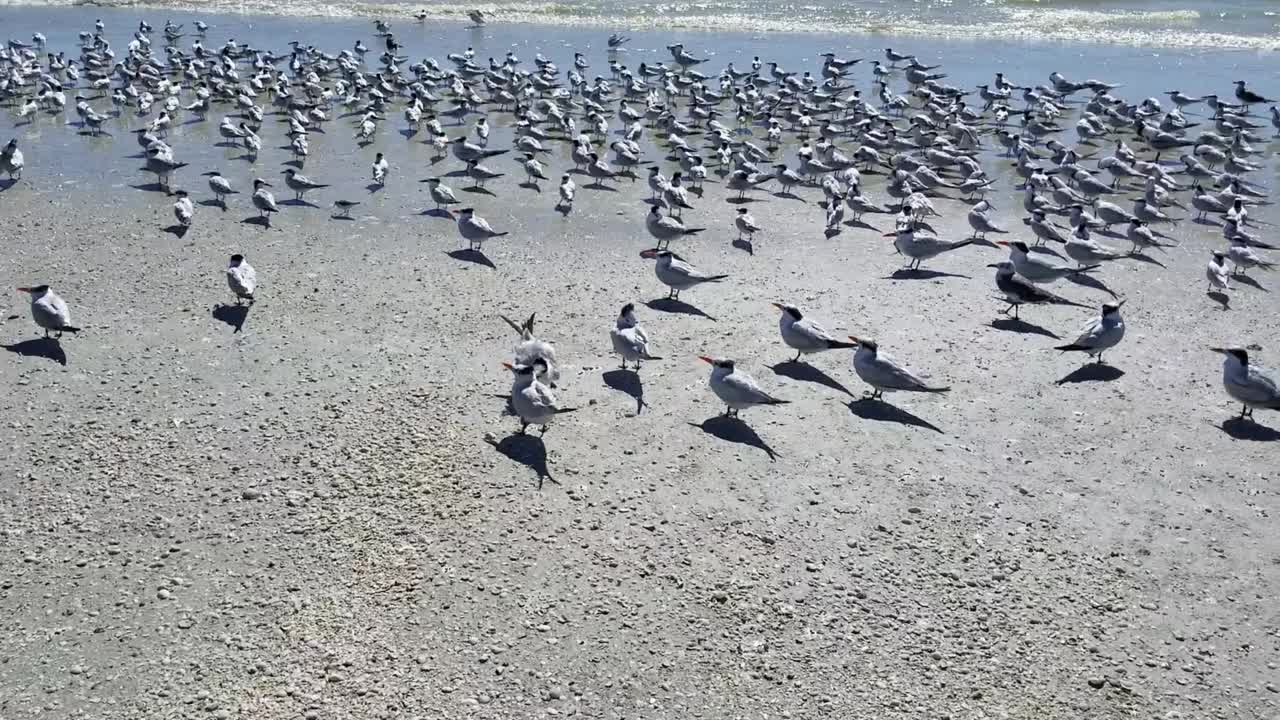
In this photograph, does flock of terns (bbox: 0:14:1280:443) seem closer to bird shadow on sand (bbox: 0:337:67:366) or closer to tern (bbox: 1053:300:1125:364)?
tern (bbox: 1053:300:1125:364)

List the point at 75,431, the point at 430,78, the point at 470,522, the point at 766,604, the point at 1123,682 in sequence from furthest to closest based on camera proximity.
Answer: the point at 430,78
the point at 75,431
the point at 470,522
the point at 766,604
the point at 1123,682

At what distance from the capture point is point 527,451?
9.20 meters

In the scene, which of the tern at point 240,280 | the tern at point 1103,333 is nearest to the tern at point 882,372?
the tern at point 1103,333

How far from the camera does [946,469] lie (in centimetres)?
926

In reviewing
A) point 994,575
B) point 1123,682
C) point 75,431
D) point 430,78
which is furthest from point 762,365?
point 430,78

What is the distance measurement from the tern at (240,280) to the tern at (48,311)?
5.59 feet

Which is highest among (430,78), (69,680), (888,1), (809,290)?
(888,1)

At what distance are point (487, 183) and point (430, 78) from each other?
8.64m

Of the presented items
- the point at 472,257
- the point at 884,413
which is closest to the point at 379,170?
the point at 472,257

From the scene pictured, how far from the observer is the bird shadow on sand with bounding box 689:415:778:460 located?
9.57m

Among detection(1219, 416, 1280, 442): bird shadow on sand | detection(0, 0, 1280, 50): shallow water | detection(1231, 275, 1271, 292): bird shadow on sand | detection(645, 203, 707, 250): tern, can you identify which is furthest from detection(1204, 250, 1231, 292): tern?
detection(0, 0, 1280, 50): shallow water

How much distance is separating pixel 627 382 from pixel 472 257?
4509mm

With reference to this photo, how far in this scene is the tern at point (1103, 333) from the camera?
36.8ft

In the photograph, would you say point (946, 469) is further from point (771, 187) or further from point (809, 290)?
point (771, 187)
